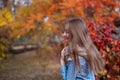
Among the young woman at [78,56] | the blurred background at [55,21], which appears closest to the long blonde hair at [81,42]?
the young woman at [78,56]

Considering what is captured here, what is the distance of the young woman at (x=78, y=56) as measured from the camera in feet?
12.1

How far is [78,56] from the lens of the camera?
3691mm

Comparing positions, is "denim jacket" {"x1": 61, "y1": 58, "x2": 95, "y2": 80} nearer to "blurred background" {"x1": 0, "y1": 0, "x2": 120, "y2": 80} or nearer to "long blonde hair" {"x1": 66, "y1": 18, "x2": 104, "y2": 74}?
"long blonde hair" {"x1": 66, "y1": 18, "x2": 104, "y2": 74}

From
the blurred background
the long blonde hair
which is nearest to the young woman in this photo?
the long blonde hair

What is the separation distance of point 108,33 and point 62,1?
485 centimetres

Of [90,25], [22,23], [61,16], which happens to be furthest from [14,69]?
[90,25]

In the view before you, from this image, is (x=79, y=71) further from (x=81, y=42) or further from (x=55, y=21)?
(x=55, y=21)

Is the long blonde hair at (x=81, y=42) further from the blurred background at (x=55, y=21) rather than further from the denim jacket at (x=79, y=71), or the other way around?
the blurred background at (x=55, y=21)

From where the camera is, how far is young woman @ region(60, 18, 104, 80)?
370 centimetres

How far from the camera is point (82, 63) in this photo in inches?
146

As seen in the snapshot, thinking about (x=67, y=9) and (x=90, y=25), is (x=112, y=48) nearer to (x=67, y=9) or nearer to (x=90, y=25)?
(x=90, y=25)

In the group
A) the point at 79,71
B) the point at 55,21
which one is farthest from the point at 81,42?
the point at 55,21

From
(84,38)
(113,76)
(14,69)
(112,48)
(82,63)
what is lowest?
(14,69)

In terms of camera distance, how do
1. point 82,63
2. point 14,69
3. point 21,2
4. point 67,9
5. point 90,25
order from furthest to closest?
point 21,2 → point 14,69 → point 67,9 → point 90,25 → point 82,63
